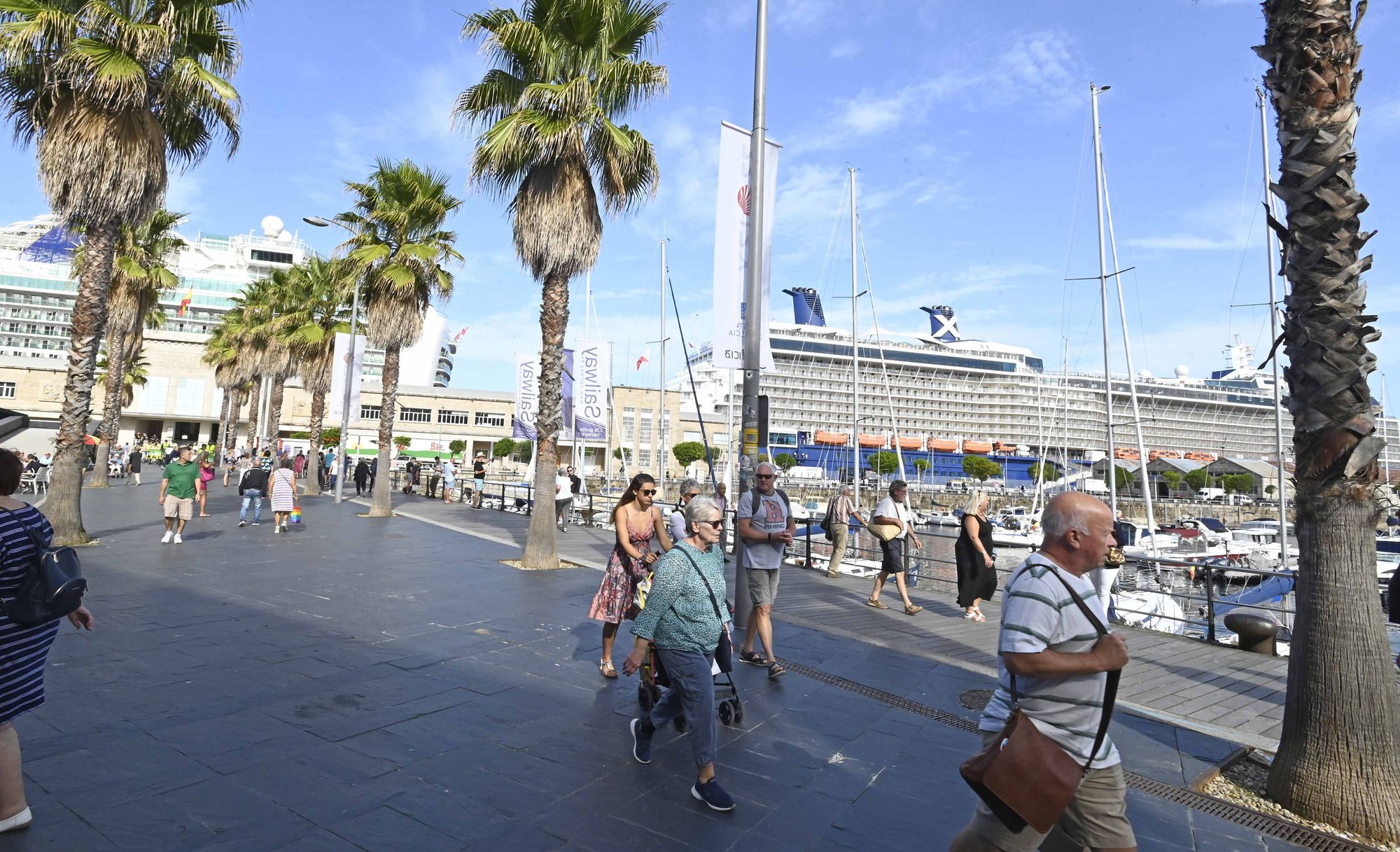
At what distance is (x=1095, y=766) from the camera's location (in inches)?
97.7

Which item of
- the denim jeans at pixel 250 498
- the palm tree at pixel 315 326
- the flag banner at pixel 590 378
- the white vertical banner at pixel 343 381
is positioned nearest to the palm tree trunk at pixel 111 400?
the palm tree at pixel 315 326

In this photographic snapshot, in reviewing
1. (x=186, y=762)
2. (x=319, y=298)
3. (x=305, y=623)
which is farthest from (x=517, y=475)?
(x=186, y=762)

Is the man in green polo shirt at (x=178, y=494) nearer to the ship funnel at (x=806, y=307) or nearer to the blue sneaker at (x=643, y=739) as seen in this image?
the blue sneaker at (x=643, y=739)

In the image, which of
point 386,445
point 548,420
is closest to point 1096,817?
point 548,420

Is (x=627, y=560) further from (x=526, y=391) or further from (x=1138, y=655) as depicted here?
(x=526, y=391)

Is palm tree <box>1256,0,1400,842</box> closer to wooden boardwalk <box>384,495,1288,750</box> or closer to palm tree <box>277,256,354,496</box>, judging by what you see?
wooden boardwalk <box>384,495,1288,750</box>

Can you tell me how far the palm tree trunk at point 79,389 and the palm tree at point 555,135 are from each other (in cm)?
581

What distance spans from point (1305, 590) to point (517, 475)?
54085mm

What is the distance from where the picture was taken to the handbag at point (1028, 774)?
229 cm

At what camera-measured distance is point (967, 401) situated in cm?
10144

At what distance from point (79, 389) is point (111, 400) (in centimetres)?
1596

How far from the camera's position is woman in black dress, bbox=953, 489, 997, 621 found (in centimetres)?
894

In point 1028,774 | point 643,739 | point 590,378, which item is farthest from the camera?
point 590,378

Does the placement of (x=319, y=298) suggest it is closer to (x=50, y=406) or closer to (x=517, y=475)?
(x=517, y=475)
